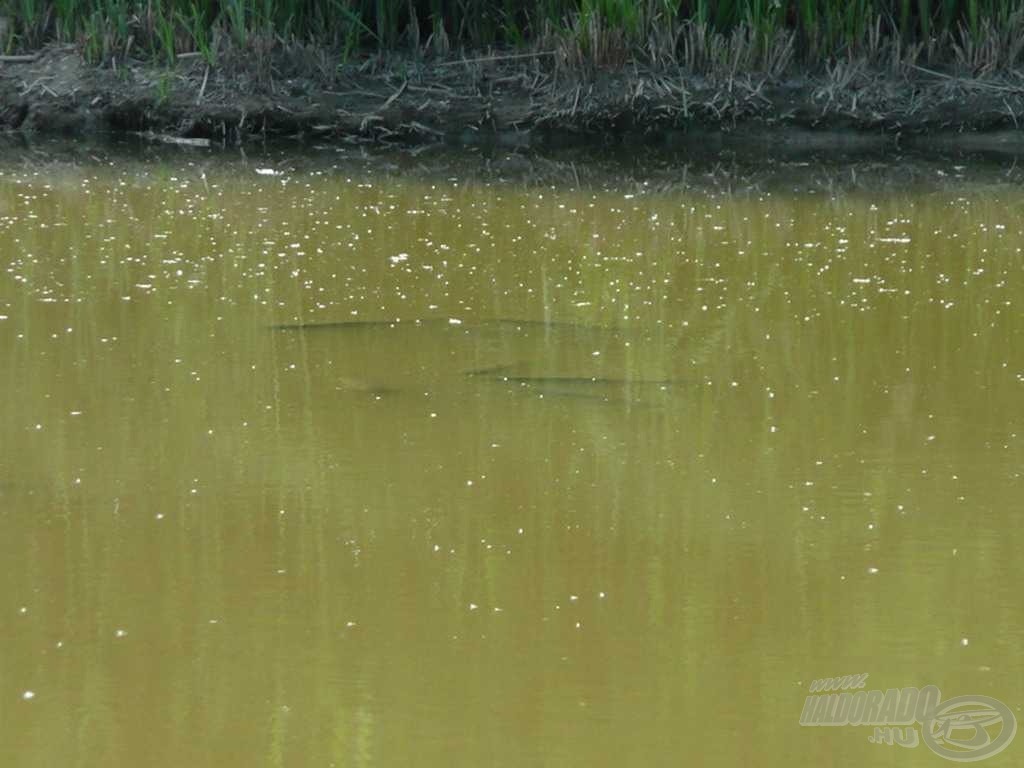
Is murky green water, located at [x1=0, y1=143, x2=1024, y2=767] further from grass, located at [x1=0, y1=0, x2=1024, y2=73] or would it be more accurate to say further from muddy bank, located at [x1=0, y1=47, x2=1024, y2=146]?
grass, located at [x1=0, y1=0, x2=1024, y2=73]

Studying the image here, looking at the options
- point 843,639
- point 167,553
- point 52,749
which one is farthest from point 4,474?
point 843,639

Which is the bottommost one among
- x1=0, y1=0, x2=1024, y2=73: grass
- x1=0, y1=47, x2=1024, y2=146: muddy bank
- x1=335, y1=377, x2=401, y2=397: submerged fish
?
x1=335, y1=377, x2=401, y2=397: submerged fish

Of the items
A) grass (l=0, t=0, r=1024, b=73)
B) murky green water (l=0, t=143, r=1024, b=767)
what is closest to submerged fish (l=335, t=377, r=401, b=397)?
murky green water (l=0, t=143, r=1024, b=767)

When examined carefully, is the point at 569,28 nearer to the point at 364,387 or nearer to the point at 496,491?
the point at 364,387

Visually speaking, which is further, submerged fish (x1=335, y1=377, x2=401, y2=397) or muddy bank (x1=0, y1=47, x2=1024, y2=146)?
muddy bank (x1=0, y1=47, x2=1024, y2=146)

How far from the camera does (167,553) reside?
3129 millimetres

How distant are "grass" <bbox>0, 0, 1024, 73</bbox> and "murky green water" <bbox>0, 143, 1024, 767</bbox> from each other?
2.84 meters

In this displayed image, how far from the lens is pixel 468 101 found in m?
9.02

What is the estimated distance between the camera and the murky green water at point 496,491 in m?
2.57

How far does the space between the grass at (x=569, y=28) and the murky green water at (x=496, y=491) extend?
2839 millimetres

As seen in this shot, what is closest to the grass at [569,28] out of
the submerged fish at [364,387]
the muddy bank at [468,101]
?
the muddy bank at [468,101]

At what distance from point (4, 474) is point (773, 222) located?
3738 mm

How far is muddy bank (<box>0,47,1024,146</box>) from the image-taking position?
8.77 m

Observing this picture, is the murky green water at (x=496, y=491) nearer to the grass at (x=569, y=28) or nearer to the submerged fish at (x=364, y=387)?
the submerged fish at (x=364, y=387)
